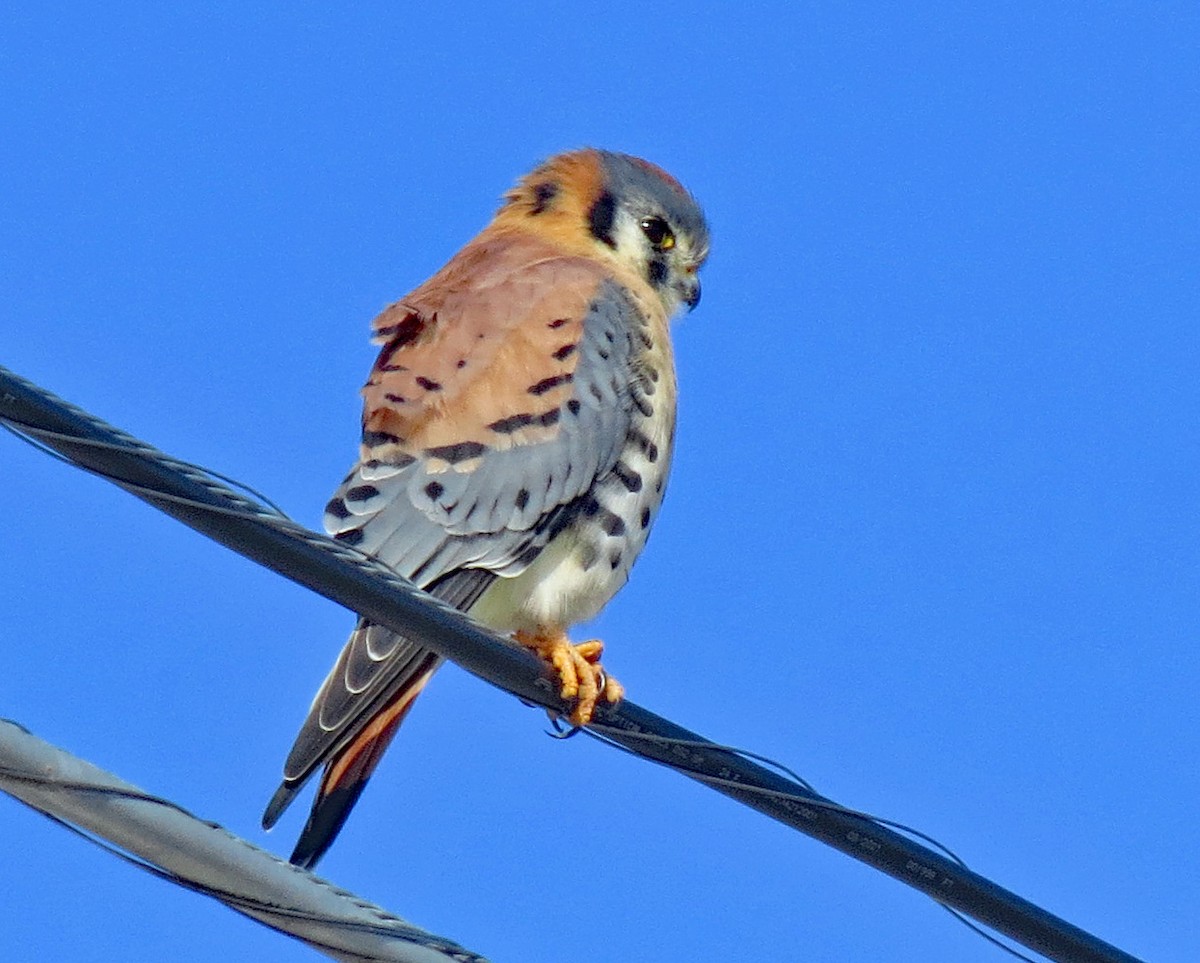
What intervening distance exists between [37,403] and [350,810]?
6.76 ft

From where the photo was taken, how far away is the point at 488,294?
544 cm

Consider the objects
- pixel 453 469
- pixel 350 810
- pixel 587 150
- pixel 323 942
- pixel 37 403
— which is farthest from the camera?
pixel 587 150

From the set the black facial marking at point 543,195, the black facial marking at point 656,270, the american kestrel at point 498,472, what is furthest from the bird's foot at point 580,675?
the black facial marking at point 543,195

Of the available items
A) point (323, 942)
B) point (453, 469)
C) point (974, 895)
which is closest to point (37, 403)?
point (323, 942)

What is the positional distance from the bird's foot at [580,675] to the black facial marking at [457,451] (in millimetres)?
500

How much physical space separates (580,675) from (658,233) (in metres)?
2.43

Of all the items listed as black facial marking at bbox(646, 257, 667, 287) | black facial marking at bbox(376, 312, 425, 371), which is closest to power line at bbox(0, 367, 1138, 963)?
black facial marking at bbox(376, 312, 425, 371)

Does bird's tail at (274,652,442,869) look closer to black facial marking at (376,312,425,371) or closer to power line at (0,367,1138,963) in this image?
power line at (0,367,1138,963)

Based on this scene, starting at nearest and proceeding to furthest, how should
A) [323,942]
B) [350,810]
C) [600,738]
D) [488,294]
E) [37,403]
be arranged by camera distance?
[37,403], [323,942], [600,738], [350,810], [488,294]

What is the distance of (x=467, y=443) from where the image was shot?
4934 mm

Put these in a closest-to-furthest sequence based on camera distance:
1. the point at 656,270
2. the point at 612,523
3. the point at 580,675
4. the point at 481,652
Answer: the point at 481,652, the point at 580,675, the point at 612,523, the point at 656,270

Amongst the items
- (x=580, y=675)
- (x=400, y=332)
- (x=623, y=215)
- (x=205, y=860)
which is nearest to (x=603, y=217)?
(x=623, y=215)

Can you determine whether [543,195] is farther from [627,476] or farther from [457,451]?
[457,451]

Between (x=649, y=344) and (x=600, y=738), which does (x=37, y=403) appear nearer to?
(x=600, y=738)
